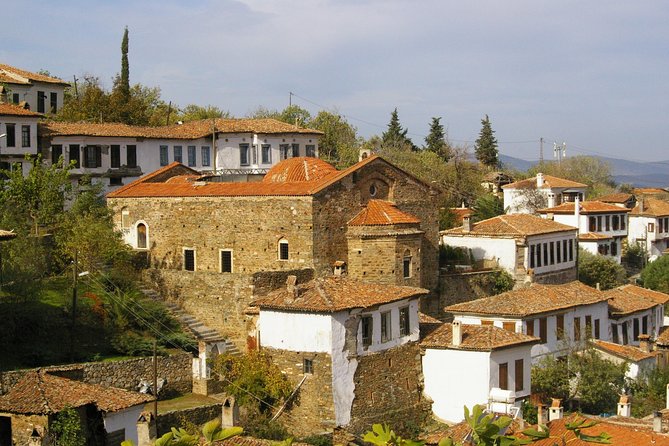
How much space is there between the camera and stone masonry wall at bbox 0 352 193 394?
27797mm

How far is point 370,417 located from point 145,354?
7000mm

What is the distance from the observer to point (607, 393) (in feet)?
119

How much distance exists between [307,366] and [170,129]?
2548 centimetres

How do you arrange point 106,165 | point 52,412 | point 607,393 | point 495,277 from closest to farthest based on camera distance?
point 52,412
point 607,393
point 495,277
point 106,165

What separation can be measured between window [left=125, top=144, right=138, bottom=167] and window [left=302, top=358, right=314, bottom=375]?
21954 mm

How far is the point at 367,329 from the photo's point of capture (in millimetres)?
32094

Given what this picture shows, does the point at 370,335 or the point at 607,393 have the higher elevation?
the point at 370,335

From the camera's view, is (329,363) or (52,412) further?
(329,363)

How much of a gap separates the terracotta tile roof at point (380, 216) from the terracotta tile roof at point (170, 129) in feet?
54.8

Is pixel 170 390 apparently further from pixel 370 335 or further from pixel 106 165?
pixel 106 165

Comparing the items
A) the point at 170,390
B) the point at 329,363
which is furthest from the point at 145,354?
the point at 329,363

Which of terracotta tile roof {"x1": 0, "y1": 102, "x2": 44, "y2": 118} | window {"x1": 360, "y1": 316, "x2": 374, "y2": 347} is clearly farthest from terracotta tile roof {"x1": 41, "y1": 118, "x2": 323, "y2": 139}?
window {"x1": 360, "y1": 316, "x2": 374, "y2": 347}

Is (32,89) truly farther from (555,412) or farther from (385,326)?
(555,412)

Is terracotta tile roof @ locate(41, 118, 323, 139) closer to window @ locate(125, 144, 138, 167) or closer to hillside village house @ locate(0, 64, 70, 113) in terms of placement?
window @ locate(125, 144, 138, 167)
